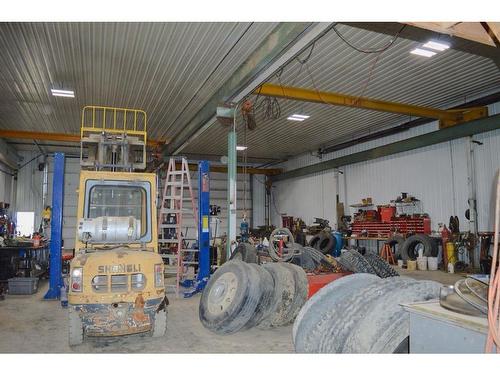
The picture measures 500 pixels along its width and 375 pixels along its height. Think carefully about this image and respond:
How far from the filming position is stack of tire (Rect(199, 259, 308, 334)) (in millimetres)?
4781

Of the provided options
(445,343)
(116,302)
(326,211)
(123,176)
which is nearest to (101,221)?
(123,176)

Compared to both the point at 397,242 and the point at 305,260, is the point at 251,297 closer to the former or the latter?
the point at 305,260

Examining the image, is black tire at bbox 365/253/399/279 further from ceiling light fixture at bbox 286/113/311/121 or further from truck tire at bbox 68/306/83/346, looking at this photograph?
ceiling light fixture at bbox 286/113/311/121

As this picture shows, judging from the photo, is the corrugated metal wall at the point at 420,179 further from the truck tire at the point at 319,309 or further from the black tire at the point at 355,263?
the truck tire at the point at 319,309

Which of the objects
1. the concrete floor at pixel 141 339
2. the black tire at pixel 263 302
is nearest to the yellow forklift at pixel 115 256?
the concrete floor at pixel 141 339

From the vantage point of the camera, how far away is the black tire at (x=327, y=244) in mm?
12844

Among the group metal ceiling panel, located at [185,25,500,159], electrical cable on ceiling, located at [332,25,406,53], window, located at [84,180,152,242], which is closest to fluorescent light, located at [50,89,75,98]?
metal ceiling panel, located at [185,25,500,159]

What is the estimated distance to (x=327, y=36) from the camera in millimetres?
7047

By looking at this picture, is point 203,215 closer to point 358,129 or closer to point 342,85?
point 342,85

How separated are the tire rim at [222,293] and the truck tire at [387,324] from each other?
7.76 ft

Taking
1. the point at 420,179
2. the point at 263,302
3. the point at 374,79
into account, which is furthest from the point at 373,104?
the point at 263,302

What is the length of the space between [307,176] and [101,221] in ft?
44.3

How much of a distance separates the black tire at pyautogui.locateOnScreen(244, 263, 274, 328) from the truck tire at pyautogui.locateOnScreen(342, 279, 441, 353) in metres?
2.14

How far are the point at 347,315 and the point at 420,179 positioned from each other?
10.3 metres
